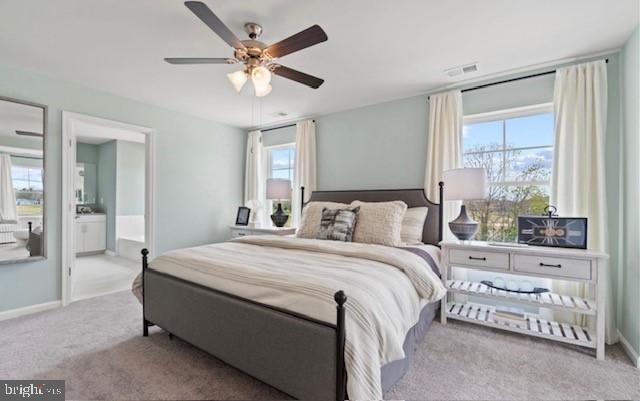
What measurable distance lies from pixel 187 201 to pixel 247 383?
3.35 meters

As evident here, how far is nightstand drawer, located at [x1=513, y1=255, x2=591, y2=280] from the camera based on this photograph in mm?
2217

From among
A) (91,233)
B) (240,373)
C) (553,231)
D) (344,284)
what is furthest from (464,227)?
(91,233)

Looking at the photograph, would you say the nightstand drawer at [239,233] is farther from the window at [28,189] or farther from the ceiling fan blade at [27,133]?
the ceiling fan blade at [27,133]

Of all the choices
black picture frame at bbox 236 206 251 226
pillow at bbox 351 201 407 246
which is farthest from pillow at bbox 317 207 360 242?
black picture frame at bbox 236 206 251 226

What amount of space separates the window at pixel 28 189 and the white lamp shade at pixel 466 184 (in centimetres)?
435

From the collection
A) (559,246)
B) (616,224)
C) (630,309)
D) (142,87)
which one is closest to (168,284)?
(142,87)

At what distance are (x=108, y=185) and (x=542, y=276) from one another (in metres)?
7.74

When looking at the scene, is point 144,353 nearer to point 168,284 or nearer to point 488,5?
point 168,284

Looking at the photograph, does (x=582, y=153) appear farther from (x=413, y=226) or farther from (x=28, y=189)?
(x=28, y=189)

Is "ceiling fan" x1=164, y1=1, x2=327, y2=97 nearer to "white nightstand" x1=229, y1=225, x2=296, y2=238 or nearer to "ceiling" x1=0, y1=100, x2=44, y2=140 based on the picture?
"ceiling" x1=0, y1=100, x2=44, y2=140

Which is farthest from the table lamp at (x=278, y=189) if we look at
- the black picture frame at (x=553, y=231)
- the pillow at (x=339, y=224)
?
the black picture frame at (x=553, y=231)

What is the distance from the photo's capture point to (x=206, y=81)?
128 inches

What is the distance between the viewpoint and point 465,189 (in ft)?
9.06

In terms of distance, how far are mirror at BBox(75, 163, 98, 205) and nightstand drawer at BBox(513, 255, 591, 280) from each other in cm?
814
